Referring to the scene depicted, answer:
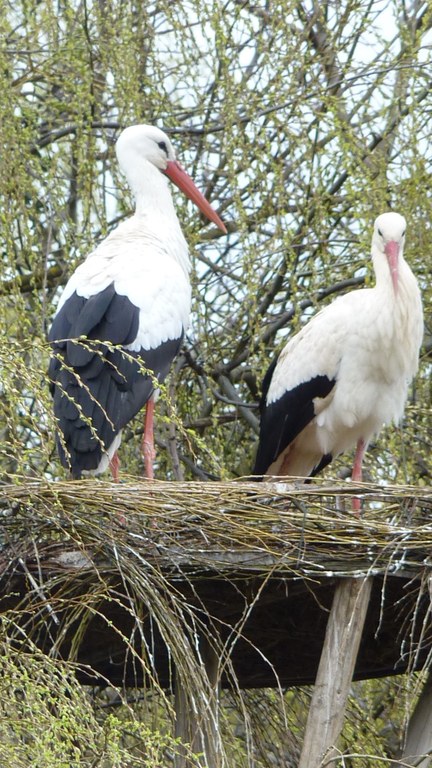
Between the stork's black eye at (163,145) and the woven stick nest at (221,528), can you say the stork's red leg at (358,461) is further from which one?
the stork's black eye at (163,145)

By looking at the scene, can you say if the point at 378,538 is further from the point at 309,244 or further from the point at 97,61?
the point at 97,61

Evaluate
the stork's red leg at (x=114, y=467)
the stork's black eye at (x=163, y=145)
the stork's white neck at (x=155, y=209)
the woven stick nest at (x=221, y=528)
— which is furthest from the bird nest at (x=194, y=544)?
the stork's black eye at (x=163, y=145)

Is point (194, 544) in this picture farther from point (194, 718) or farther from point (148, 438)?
point (148, 438)

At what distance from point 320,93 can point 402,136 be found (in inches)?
15.5

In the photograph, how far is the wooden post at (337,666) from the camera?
460 centimetres

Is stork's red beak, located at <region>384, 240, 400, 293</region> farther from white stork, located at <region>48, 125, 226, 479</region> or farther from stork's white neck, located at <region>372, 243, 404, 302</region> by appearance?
white stork, located at <region>48, 125, 226, 479</region>

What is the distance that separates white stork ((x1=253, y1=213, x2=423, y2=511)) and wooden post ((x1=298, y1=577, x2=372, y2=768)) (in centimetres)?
134

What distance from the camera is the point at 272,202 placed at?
6512 mm

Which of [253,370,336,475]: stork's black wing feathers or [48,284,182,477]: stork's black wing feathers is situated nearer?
[48,284,182,477]: stork's black wing feathers

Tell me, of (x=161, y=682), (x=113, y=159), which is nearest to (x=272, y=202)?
(x=113, y=159)

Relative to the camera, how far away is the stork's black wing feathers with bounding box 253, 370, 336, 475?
6008 millimetres

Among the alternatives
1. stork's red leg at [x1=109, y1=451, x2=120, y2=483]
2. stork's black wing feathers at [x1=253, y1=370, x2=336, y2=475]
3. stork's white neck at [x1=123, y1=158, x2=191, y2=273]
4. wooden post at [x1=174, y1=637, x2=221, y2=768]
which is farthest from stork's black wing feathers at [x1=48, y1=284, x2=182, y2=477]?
wooden post at [x1=174, y1=637, x2=221, y2=768]

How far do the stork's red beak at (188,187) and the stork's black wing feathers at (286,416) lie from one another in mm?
888

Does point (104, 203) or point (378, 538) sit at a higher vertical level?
point (104, 203)
